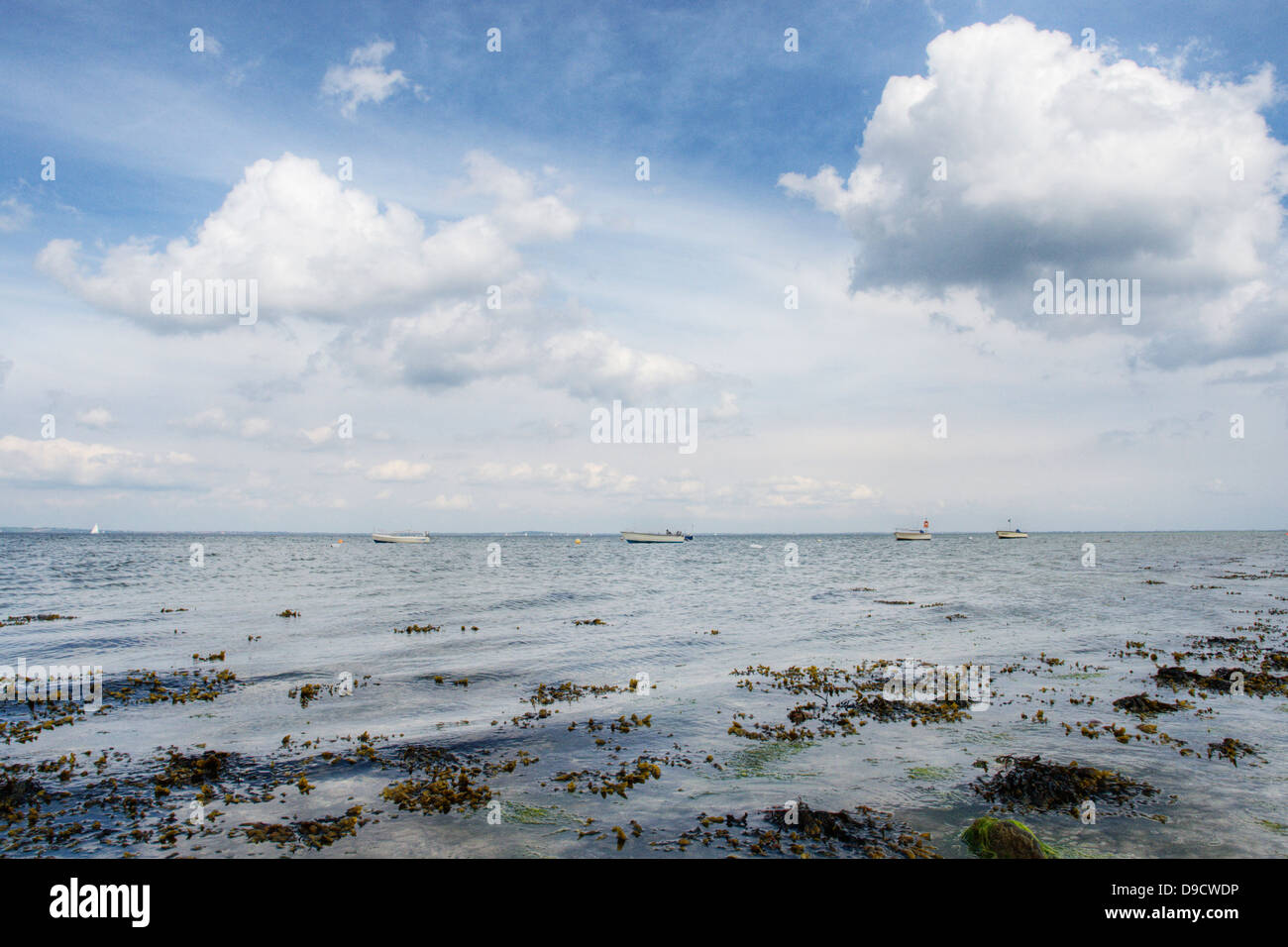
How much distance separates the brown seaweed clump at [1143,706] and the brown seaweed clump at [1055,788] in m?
7.93

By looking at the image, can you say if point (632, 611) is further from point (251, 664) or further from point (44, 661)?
point (44, 661)

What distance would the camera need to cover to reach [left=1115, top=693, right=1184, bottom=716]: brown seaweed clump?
2291 cm

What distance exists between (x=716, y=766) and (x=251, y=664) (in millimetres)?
25514

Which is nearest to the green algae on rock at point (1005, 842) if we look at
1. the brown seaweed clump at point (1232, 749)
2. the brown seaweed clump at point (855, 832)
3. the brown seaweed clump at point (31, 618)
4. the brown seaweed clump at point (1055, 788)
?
the brown seaweed clump at point (855, 832)

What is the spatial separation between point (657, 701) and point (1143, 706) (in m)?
17.7

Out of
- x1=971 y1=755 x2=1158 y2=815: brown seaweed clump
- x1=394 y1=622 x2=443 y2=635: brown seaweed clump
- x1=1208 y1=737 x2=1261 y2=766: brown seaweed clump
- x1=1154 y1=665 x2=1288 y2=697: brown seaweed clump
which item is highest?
x1=971 y1=755 x2=1158 y2=815: brown seaweed clump

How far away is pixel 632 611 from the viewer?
53.7m

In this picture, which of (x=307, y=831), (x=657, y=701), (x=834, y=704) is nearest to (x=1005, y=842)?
(x=834, y=704)

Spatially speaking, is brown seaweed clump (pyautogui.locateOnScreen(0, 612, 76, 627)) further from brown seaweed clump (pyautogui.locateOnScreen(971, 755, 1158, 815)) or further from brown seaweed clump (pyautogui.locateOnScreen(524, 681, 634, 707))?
brown seaweed clump (pyautogui.locateOnScreen(971, 755, 1158, 815))

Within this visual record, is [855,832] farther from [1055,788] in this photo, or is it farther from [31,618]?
[31,618]

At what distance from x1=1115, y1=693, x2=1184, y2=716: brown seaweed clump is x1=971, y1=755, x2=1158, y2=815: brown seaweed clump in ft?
26.0

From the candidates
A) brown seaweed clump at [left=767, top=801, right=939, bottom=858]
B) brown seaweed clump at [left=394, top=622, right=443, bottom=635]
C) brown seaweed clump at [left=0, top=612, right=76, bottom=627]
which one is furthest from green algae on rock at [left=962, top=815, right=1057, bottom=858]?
brown seaweed clump at [left=0, top=612, right=76, bottom=627]

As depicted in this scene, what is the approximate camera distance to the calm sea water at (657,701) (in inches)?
577
